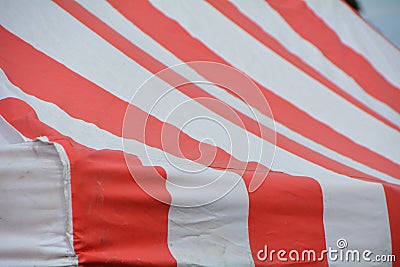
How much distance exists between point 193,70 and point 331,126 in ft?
1.11

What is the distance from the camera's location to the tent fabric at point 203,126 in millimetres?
1023

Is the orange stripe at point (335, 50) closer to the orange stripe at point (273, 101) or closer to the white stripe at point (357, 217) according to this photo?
the orange stripe at point (273, 101)

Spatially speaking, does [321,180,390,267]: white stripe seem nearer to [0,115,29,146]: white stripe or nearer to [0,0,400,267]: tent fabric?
[0,0,400,267]: tent fabric

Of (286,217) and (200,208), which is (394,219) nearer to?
(286,217)

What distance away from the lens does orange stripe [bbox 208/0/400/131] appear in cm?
168

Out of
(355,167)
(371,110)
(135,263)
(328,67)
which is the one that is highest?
(328,67)

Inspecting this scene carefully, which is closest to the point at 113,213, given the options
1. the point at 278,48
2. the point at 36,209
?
the point at 36,209

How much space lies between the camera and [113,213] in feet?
3.30

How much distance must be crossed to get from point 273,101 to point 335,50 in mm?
330

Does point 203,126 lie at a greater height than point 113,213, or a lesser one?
greater

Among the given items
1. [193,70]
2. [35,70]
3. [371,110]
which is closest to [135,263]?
[35,70]

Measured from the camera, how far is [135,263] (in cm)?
101

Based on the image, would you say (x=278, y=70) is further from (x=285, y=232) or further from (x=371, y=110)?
(x=285, y=232)

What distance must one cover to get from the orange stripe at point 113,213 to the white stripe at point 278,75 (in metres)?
0.61
